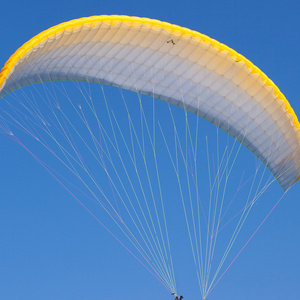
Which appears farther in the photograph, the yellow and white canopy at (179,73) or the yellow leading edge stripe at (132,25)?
the yellow and white canopy at (179,73)

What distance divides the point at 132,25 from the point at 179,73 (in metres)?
2.62

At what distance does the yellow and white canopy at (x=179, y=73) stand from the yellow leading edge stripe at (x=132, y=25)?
0.03 metres

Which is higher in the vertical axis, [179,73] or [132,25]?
[179,73]

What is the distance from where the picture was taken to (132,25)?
20.4 metres

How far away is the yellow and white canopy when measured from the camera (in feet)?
66.9

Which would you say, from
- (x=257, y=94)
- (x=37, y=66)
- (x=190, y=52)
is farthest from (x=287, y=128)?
(x=37, y=66)

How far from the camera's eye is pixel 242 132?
23422mm

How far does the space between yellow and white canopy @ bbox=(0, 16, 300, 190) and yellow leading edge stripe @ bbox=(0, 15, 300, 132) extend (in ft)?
0.09

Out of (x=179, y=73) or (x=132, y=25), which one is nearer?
(x=132, y=25)

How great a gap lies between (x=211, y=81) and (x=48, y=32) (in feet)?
17.6

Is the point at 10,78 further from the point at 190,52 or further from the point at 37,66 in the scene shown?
the point at 190,52

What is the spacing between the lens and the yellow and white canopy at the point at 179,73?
66.9ft

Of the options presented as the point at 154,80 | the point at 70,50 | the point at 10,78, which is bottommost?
the point at 10,78

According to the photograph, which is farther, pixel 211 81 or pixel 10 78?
pixel 211 81
